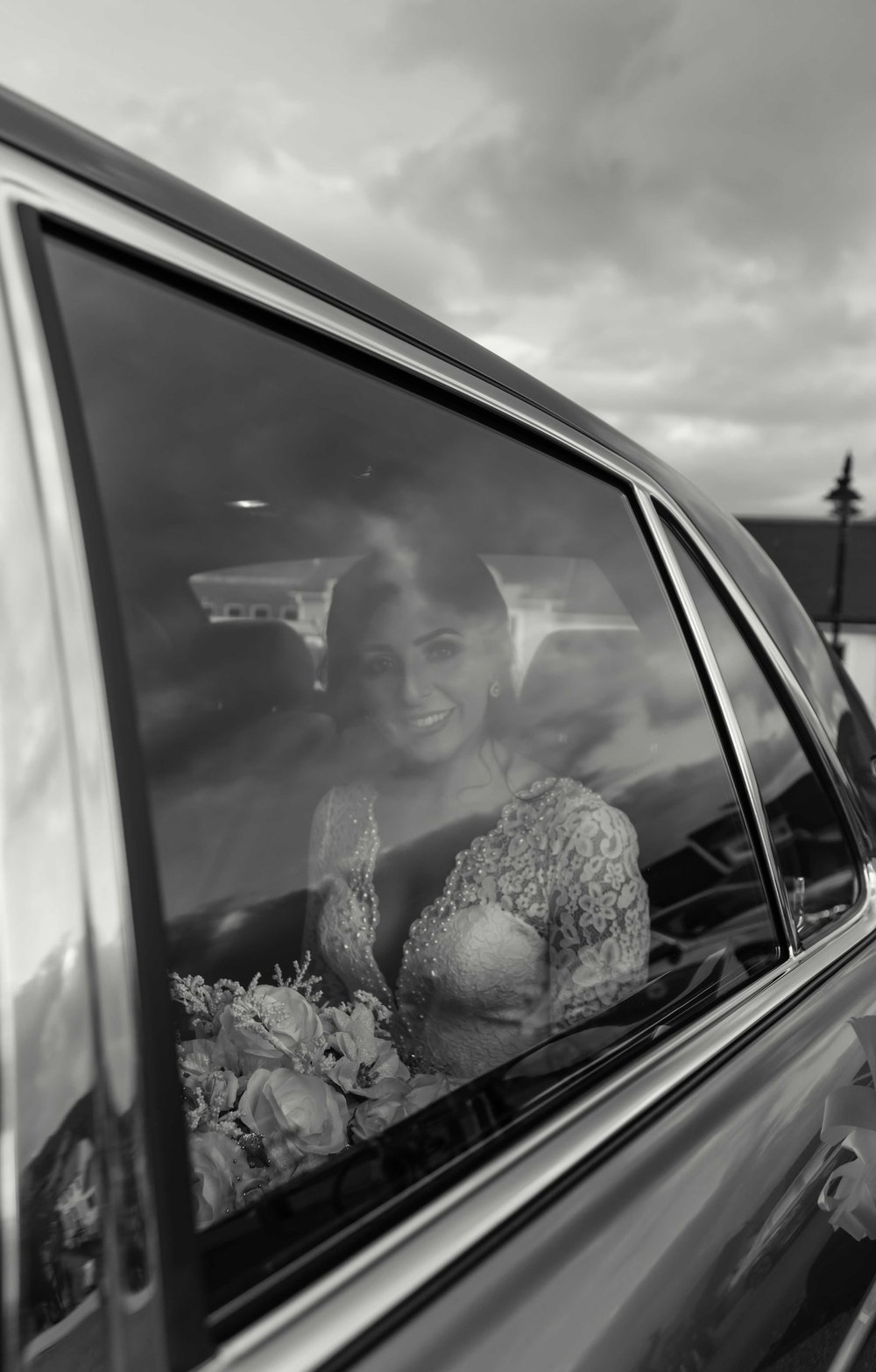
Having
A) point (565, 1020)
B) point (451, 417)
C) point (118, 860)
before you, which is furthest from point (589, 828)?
point (118, 860)

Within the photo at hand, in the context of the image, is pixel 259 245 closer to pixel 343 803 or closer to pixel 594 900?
pixel 343 803

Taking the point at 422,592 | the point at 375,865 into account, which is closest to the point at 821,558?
the point at 422,592

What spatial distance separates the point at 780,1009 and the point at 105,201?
1257mm

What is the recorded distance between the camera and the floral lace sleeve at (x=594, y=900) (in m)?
1.50

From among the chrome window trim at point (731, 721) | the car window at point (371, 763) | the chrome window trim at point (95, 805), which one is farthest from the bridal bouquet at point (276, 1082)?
the chrome window trim at point (731, 721)

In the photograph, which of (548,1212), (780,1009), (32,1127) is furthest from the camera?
(780,1009)

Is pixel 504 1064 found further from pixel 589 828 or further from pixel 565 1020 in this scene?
pixel 589 828

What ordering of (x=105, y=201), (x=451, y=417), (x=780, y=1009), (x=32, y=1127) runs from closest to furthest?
1. (x=32, y=1127)
2. (x=105, y=201)
3. (x=451, y=417)
4. (x=780, y=1009)

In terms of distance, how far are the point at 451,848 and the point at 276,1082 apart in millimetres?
401

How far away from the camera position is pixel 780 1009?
1.49 meters

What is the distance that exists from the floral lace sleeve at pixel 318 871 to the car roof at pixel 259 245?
553mm

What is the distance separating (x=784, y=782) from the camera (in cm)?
179

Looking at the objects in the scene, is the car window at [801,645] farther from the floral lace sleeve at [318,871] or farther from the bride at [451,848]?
the floral lace sleeve at [318,871]

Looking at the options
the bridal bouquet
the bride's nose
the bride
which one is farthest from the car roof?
the bridal bouquet
